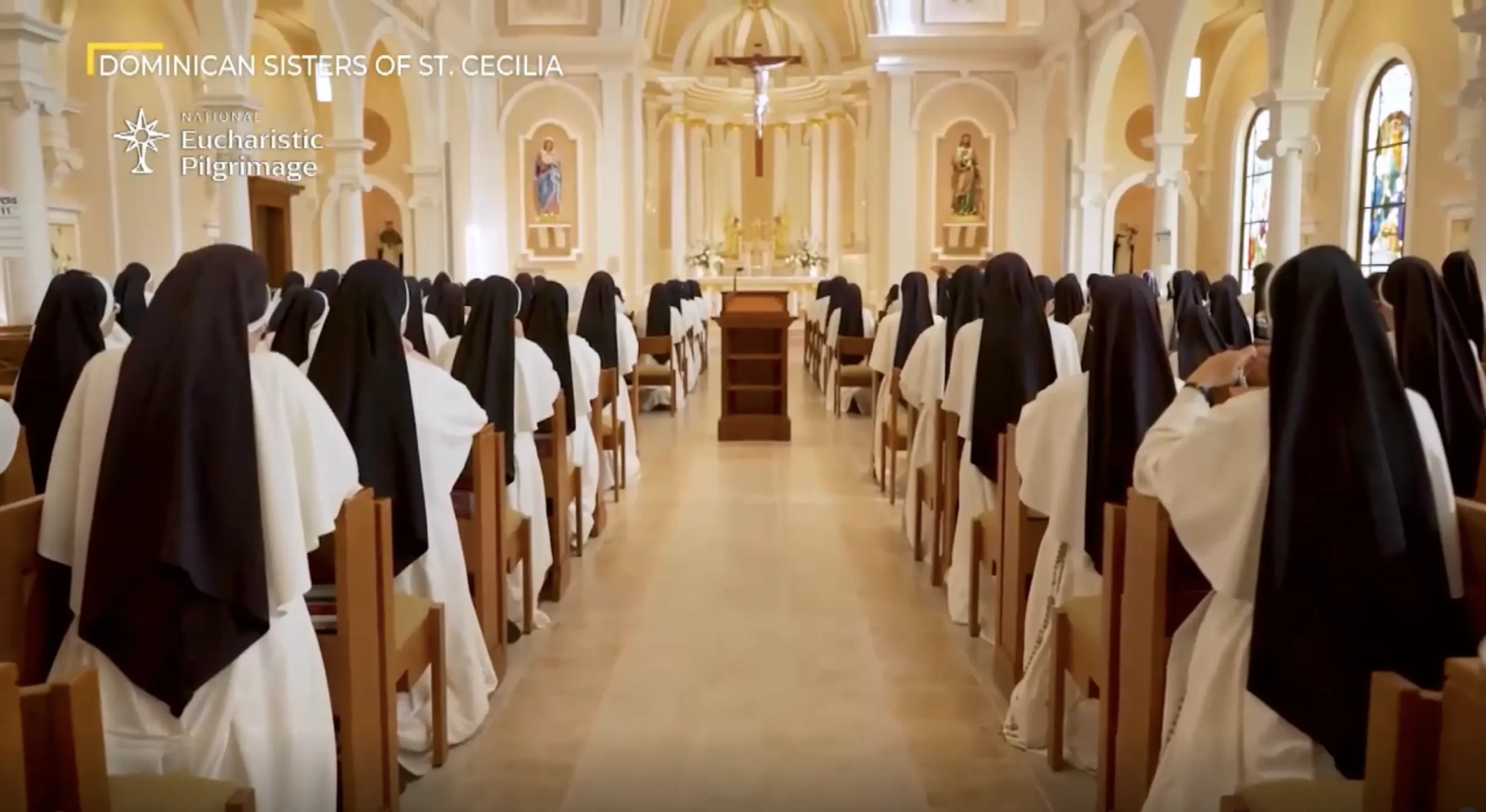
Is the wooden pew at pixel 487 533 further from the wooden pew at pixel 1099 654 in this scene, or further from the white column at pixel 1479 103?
the white column at pixel 1479 103

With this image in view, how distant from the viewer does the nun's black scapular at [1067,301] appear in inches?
347

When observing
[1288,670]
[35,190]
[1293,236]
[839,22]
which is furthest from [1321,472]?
[839,22]

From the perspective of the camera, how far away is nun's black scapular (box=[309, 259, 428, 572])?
149 inches

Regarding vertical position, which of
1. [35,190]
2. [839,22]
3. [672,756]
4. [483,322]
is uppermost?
[839,22]

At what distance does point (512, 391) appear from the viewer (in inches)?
213

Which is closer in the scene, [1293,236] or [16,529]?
[16,529]

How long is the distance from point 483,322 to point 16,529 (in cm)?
292

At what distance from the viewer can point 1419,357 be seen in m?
4.49

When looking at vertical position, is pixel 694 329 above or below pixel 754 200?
below

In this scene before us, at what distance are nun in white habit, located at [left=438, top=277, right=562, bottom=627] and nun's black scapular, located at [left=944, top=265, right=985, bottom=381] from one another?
82.2 inches

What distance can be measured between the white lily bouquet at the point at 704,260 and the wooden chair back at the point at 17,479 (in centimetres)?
1895

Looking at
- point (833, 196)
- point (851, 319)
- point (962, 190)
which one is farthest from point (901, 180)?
point (851, 319)

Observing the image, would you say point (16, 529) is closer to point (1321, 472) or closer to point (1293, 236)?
point (1321, 472)

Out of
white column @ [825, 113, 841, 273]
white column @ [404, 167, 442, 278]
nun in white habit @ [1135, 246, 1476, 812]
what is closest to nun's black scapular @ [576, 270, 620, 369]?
nun in white habit @ [1135, 246, 1476, 812]
